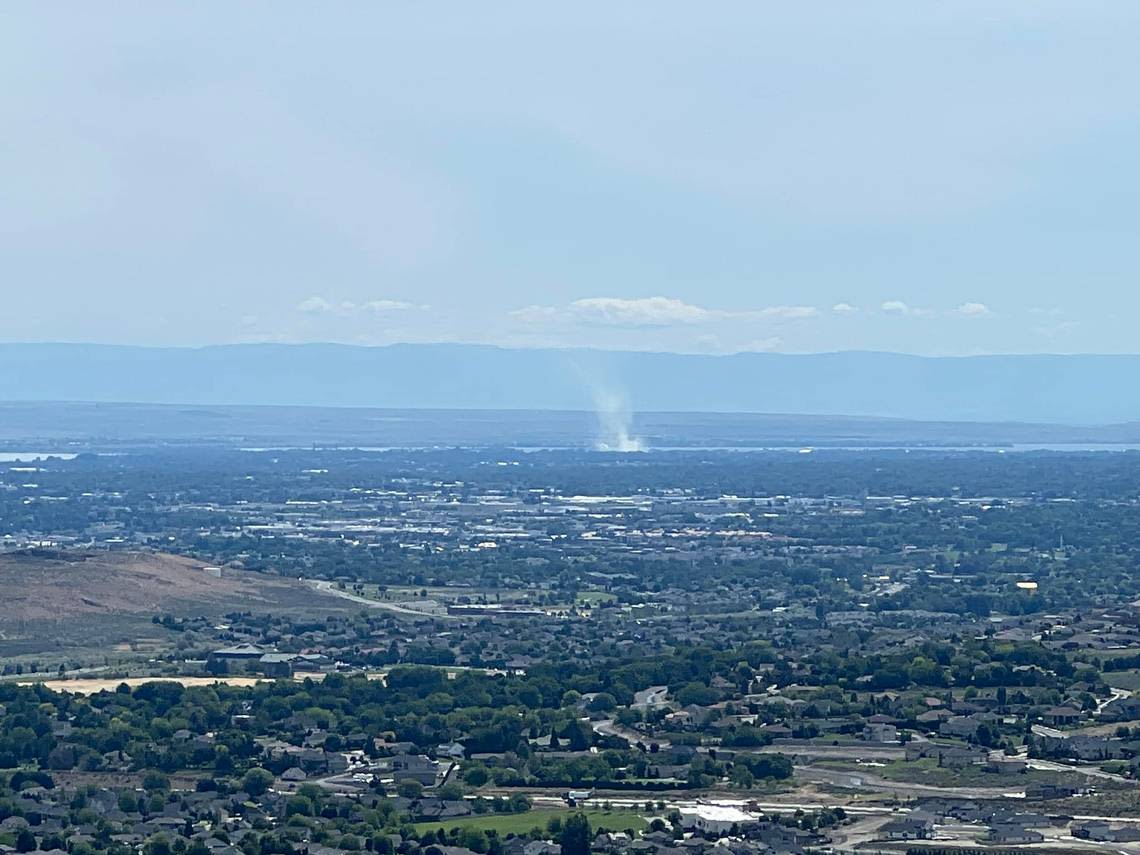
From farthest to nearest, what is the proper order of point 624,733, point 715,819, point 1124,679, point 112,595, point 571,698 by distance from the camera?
point 112,595
point 1124,679
point 571,698
point 624,733
point 715,819

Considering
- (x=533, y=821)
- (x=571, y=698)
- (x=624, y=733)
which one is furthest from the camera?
(x=571, y=698)

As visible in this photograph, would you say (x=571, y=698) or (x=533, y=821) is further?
(x=571, y=698)

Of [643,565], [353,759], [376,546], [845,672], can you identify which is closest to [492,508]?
[376,546]

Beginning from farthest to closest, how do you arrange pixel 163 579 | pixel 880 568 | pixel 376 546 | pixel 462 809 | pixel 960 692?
pixel 376 546
pixel 880 568
pixel 163 579
pixel 960 692
pixel 462 809

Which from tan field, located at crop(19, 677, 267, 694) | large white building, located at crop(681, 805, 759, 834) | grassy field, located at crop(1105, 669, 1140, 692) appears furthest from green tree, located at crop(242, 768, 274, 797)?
grassy field, located at crop(1105, 669, 1140, 692)

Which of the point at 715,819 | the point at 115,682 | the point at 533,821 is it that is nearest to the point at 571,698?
the point at 115,682

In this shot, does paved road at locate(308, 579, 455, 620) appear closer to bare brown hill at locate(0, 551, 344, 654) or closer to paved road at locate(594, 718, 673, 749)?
bare brown hill at locate(0, 551, 344, 654)

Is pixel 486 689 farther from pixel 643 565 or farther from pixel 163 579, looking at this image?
pixel 643 565

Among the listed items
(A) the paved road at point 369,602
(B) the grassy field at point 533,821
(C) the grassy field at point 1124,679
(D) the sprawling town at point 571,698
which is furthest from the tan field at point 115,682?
(A) the paved road at point 369,602

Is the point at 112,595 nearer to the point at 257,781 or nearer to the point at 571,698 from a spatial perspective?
the point at 571,698
